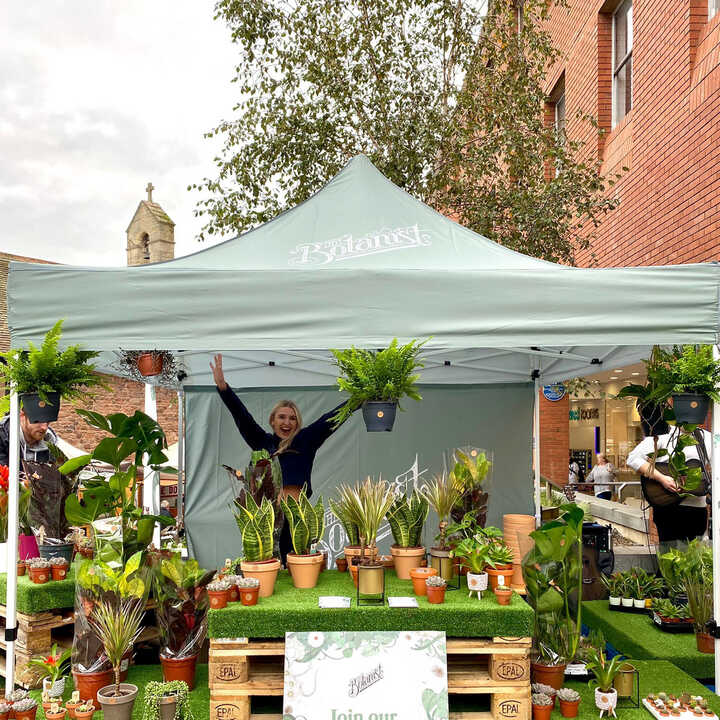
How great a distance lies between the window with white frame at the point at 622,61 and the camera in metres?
8.84

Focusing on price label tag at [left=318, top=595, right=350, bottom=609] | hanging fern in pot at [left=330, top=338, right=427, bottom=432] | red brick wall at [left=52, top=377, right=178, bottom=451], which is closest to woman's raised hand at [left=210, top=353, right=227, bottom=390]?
hanging fern in pot at [left=330, top=338, right=427, bottom=432]

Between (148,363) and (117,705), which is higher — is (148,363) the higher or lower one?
the higher one

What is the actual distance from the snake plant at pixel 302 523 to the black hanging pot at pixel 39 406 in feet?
3.95

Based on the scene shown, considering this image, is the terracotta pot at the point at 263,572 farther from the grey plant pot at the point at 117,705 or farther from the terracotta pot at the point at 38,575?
the terracotta pot at the point at 38,575

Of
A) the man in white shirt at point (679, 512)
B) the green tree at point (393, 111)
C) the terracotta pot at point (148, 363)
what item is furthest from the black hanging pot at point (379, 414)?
the green tree at point (393, 111)

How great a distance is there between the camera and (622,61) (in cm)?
888

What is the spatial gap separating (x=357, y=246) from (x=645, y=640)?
113 inches

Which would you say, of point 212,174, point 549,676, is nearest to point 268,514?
point 549,676

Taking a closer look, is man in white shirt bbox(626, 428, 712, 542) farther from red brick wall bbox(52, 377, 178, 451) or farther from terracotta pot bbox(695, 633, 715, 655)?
red brick wall bbox(52, 377, 178, 451)

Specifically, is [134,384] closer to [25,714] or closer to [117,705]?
[25,714]

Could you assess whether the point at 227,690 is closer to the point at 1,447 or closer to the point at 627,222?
the point at 1,447

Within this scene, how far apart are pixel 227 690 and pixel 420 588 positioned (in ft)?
3.13

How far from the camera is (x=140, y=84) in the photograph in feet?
45.7

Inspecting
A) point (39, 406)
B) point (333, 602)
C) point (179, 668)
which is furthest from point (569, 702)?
point (39, 406)
